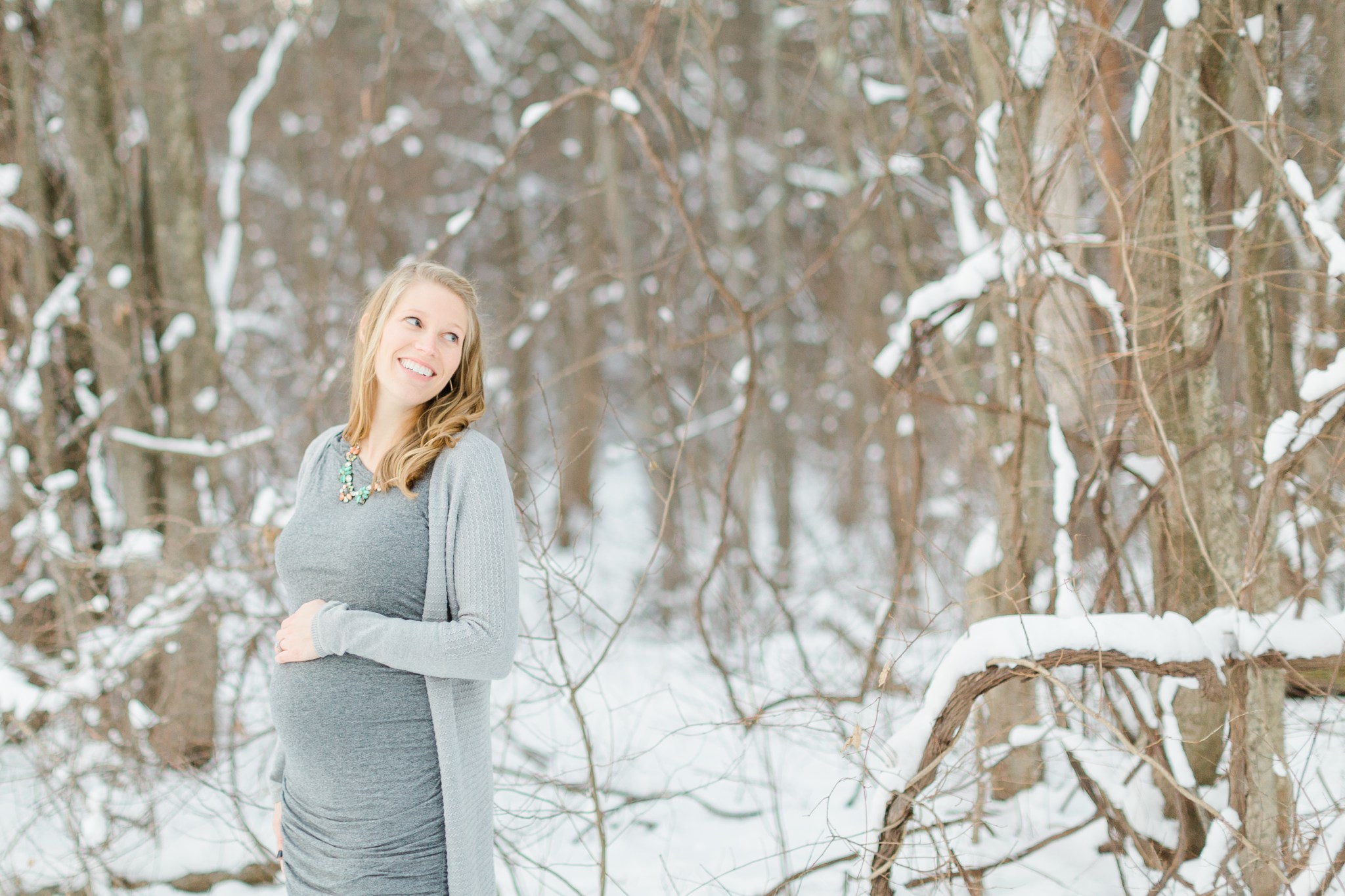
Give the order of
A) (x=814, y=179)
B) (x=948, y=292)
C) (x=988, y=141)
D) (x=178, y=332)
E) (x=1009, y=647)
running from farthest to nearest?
1. (x=814, y=179)
2. (x=178, y=332)
3. (x=988, y=141)
4. (x=948, y=292)
5. (x=1009, y=647)

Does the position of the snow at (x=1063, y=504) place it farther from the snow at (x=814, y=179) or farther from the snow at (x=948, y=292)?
the snow at (x=814, y=179)

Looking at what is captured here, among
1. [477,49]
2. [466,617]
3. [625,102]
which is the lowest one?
[466,617]

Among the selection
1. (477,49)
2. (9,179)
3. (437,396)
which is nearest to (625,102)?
(437,396)

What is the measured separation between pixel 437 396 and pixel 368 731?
0.62 metres

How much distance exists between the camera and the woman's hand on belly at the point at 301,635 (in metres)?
1.63

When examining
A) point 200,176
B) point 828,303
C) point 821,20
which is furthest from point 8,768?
point 828,303

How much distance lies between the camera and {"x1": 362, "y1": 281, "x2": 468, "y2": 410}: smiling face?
5.71ft

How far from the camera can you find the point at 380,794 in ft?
5.40

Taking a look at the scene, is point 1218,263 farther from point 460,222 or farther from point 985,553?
point 460,222

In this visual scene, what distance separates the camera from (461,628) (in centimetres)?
159

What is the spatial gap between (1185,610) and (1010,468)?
0.83 m

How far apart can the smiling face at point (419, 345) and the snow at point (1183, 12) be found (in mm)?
2151

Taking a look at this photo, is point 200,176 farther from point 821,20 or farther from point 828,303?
point 828,303

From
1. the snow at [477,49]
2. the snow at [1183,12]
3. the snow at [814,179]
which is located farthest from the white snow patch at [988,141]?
the snow at [477,49]
